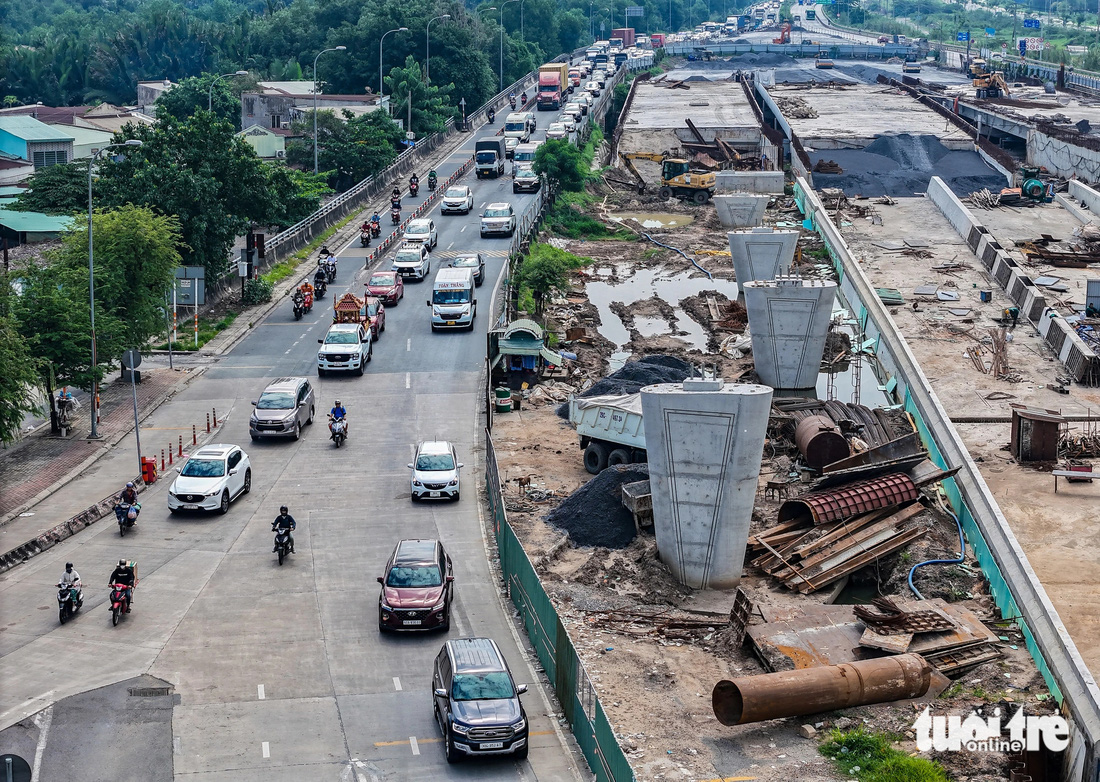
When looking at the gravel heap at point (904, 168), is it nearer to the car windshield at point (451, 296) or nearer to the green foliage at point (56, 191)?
the car windshield at point (451, 296)

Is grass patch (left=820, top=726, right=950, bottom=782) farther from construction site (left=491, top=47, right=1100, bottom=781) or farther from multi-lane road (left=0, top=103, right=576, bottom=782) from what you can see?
multi-lane road (left=0, top=103, right=576, bottom=782)

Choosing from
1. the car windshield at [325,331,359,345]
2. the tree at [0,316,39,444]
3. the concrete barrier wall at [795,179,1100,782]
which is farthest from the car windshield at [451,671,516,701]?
the car windshield at [325,331,359,345]

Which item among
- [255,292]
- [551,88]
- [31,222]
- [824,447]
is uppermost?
[551,88]

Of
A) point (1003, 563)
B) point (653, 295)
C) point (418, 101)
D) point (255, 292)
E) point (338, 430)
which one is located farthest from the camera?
point (418, 101)

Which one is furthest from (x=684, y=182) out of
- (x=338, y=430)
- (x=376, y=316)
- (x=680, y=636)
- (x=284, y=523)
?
(x=680, y=636)

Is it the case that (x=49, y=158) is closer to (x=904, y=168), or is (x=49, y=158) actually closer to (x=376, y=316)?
(x=376, y=316)

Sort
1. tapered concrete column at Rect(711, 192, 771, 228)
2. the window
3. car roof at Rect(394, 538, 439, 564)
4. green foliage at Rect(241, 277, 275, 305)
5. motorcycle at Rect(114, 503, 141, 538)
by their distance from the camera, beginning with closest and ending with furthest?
1. car roof at Rect(394, 538, 439, 564)
2. motorcycle at Rect(114, 503, 141, 538)
3. green foliage at Rect(241, 277, 275, 305)
4. tapered concrete column at Rect(711, 192, 771, 228)
5. the window

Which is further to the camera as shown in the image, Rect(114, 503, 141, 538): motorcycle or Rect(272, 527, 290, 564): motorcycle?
Rect(114, 503, 141, 538): motorcycle

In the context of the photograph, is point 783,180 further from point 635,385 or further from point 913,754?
point 913,754
